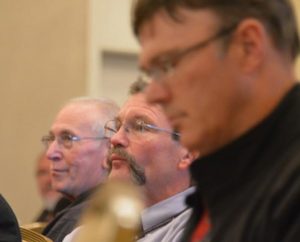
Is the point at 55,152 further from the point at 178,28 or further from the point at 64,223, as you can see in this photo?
the point at 178,28

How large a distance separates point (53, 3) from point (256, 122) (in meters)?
4.41

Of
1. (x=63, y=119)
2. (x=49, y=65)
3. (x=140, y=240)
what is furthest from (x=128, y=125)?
(x=49, y=65)

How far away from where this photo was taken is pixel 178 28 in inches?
51.7

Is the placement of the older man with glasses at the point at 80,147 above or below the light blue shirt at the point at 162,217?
below

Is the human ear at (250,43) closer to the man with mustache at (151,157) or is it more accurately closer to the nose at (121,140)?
the man with mustache at (151,157)

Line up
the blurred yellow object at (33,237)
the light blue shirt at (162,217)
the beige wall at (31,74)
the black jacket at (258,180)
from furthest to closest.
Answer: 1. the beige wall at (31,74)
2. the blurred yellow object at (33,237)
3. the light blue shirt at (162,217)
4. the black jacket at (258,180)

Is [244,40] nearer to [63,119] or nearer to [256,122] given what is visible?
[256,122]

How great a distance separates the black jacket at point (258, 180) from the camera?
4.00 feet

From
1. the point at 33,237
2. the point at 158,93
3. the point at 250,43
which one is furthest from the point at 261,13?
the point at 33,237

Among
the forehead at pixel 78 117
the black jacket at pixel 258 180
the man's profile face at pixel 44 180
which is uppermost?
the black jacket at pixel 258 180

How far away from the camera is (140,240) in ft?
7.66

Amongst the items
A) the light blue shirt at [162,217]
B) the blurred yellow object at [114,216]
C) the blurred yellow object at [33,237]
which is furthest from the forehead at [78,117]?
the blurred yellow object at [114,216]

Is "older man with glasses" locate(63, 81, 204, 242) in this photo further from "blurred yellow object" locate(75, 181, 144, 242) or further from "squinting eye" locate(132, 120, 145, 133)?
"blurred yellow object" locate(75, 181, 144, 242)

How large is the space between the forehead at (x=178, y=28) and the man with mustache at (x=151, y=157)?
3.56 ft
